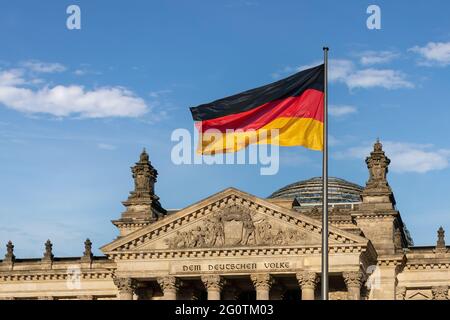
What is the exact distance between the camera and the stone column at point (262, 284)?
78.8 meters

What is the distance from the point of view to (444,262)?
83.1 meters

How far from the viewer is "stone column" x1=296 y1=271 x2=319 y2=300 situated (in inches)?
3063

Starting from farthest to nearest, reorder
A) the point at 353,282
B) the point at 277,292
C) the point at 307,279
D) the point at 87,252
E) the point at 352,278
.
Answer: the point at 87,252
the point at 277,292
the point at 307,279
the point at 353,282
the point at 352,278

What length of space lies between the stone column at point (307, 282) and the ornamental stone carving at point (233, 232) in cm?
302

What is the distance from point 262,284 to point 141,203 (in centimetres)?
1890

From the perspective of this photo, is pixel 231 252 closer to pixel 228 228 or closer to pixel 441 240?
pixel 228 228

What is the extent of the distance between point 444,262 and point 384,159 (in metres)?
10.7

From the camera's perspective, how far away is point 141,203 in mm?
93438

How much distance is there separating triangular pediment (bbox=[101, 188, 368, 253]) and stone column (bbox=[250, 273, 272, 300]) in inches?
98.5

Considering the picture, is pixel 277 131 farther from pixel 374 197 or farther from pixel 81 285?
pixel 81 285

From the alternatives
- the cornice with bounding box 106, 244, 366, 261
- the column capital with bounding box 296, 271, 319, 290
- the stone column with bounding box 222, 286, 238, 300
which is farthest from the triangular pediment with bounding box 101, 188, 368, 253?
the stone column with bounding box 222, 286, 238, 300

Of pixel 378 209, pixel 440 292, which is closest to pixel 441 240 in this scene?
pixel 440 292

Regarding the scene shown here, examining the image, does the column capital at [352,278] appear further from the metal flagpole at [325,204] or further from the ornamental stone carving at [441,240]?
the metal flagpole at [325,204]
